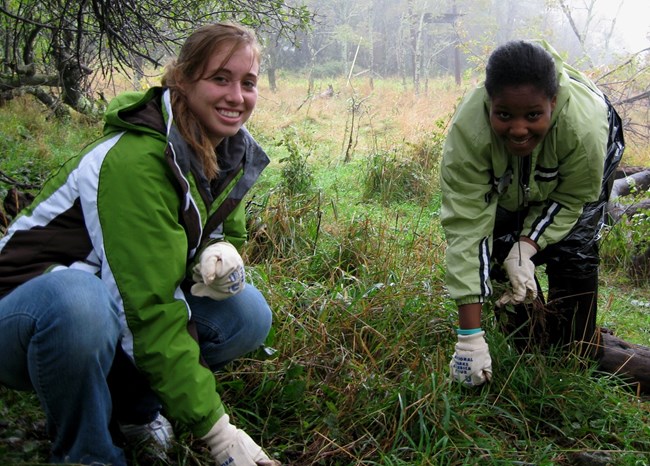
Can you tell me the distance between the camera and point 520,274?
7.62 ft

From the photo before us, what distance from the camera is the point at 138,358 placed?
1607 millimetres

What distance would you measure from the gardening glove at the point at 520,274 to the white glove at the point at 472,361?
0.19 metres

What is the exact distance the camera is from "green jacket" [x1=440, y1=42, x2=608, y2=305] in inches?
86.5

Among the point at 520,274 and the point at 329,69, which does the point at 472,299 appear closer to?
Answer: the point at 520,274

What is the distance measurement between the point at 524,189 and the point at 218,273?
120cm

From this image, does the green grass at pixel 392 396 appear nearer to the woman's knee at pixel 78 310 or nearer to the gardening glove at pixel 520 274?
the gardening glove at pixel 520 274

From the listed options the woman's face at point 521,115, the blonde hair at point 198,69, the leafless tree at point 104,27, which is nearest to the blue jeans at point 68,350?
the blonde hair at point 198,69

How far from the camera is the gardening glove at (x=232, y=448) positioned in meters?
1.62

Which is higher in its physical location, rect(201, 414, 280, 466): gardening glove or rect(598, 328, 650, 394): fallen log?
rect(201, 414, 280, 466): gardening glove

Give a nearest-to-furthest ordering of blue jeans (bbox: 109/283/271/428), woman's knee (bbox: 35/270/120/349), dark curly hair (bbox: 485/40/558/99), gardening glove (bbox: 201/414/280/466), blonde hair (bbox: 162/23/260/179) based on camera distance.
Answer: woman's knee (bbox: 35/270/120/349), gardening glove (bbox: 201/414/280/466), blonde hair (bbox: 162/23/260/179), blue jeans (bbox: 109/283/271/428), dark curly hair (bbox: 485/40/558/99)

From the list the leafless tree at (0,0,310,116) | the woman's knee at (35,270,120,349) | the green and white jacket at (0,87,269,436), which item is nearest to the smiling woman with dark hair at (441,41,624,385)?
the green and white jacket at (0,87,269,436)

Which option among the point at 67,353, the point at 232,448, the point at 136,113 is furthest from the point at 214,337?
the point at 136,113

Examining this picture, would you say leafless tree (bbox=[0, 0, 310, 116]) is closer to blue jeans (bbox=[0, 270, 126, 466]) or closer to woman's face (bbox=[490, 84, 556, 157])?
woman's face (bbox=[490, 84, 556, 157])

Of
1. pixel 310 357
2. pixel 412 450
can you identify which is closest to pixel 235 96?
pixel 310 357
